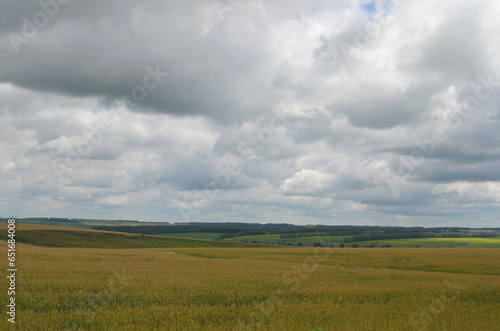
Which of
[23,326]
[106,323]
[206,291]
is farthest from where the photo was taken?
[206,291]

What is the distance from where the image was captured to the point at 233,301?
15.8 metres

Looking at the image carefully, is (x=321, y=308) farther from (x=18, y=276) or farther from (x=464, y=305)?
(x=18, y=276)

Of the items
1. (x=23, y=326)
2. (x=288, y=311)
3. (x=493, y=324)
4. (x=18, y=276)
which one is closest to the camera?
(x=23, y=326)

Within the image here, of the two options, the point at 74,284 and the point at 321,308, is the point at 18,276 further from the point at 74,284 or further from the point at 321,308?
the point at 321,308

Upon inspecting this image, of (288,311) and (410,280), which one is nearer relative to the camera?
(288,311)

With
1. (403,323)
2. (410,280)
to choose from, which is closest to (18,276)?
(403,323)

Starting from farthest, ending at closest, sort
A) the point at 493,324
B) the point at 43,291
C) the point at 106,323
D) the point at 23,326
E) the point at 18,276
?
1. the point at 18,276
2. the point at 43,291
3. the point at 493,324
4. the point at 106,323
5. the point at 23,326

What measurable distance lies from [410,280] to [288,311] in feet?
48.9

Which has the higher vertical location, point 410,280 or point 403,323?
point 403,323

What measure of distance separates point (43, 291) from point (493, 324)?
61.7ft

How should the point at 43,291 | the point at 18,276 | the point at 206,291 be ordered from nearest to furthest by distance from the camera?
1. the point at 43,291
2. the point at 206,291
3. the point at 18,276

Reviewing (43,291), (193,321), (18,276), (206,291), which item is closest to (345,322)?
(193,321)

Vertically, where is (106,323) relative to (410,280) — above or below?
above

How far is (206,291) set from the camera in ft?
57.5
